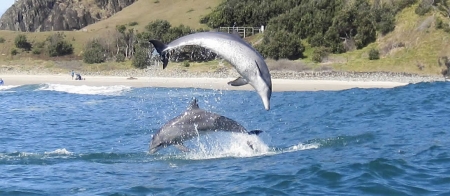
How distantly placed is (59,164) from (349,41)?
52.2m

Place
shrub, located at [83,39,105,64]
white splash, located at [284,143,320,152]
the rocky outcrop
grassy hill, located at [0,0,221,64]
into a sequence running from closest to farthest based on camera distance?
1. white splash, located at [284,143,320,152]
2. shrub, located at [83,39,105,64]
3. grassy hill, located at [0,0,221,64]
4. the rocky outcrop

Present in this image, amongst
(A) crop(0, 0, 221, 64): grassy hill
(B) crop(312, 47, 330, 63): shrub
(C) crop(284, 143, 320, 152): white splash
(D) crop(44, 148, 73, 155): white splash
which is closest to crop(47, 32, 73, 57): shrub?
(A) crop(0, 0, 221, 64): grassy hill

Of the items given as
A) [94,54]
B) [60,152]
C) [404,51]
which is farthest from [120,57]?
[60,152]

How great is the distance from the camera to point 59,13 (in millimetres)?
140750

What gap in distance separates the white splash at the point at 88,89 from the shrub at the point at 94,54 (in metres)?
22.0

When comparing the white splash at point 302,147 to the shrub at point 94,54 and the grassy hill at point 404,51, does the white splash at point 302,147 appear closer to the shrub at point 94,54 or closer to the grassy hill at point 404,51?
the grassy hill at point 404,51

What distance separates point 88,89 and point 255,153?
36.6 meters

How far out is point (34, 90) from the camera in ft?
167

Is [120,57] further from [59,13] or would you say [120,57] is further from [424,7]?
[59,13]

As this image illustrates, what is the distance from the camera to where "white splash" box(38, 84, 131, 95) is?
4763cm

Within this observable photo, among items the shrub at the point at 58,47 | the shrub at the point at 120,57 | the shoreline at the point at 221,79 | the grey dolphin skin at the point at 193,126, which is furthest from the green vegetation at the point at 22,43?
the grey dolphin skin at the point at 193,126

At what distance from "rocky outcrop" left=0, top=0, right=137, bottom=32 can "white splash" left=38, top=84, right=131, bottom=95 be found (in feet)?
283

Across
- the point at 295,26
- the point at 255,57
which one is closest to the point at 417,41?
the point at 295,26

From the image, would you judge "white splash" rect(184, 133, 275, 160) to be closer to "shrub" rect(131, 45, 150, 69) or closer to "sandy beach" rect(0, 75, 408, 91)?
"sandy beach" rect(0, 75, 408, 91)
